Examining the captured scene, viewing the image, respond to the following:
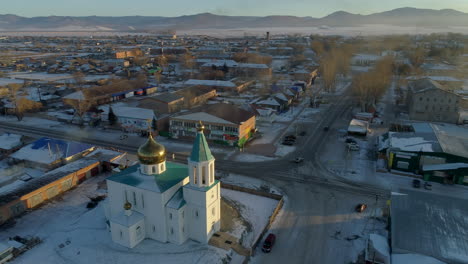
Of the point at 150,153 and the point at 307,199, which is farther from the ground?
the point at 150,153

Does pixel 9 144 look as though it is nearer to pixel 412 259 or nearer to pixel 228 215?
pixel 228 215

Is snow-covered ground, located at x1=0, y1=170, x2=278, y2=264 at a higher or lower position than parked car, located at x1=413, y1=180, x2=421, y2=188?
lower

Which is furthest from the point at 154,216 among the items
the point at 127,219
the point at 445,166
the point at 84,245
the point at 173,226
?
the point at 445,166

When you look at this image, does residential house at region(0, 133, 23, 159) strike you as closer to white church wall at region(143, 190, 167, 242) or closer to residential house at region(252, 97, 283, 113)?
Answer: white church wall at region(143, 190, 167, 242)

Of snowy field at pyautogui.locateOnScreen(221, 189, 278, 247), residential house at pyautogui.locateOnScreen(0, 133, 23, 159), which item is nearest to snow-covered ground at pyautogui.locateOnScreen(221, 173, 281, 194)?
snowy field at pyautogui.locateOnScreen(221, 189, 278, 247)

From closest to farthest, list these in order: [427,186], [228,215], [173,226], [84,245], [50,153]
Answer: [173,226] → [84,245] → [228,215] → [427,186] → [50,153]

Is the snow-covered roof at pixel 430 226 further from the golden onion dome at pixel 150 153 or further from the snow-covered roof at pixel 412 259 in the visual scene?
the golden onion dome at pixel 150 153
